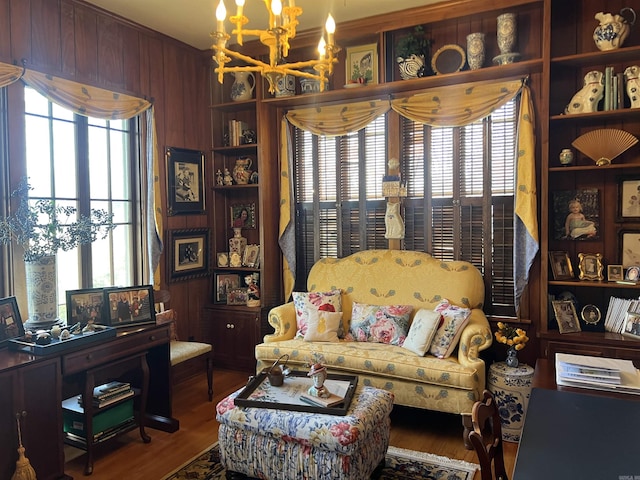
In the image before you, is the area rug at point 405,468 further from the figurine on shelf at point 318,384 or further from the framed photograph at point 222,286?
the framed photograph at point 222,286

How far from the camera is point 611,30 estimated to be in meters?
3.24

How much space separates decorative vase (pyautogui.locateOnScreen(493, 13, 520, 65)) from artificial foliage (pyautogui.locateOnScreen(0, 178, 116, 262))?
3013mm

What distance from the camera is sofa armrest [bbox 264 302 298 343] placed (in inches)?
153

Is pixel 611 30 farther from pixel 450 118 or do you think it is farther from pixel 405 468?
pixel 405 468

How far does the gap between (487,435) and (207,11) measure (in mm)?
3463

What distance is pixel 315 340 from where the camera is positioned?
12.4 feet

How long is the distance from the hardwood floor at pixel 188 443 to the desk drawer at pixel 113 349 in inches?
22.5

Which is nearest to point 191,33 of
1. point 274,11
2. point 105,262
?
point 105,262

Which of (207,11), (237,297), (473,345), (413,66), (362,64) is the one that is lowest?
(473,345)

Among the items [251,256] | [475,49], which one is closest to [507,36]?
[475,49]

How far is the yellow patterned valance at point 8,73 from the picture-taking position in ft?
9.73

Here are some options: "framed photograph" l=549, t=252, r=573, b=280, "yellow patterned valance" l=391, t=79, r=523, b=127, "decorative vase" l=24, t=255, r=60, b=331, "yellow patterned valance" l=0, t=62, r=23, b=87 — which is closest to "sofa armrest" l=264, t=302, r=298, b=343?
"decorative vase" l=24, t=255, r=60, b=331

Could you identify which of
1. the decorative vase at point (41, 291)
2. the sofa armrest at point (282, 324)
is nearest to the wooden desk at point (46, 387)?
the decorative vase at point (41, 291)

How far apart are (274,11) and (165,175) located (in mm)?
2680
